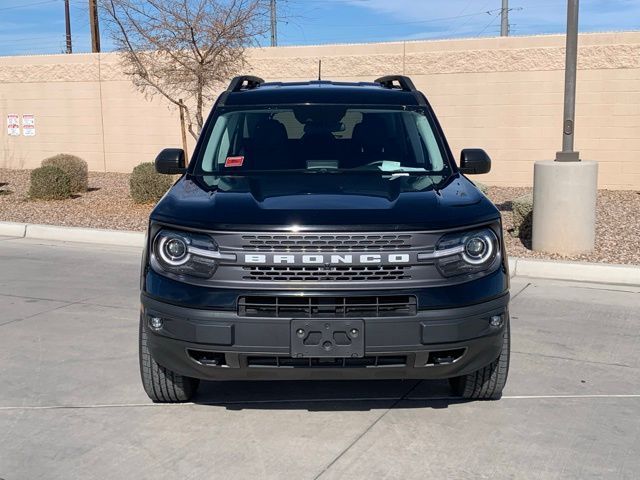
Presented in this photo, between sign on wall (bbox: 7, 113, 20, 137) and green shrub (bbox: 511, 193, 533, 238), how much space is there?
617 inches

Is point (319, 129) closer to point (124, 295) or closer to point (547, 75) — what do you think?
point (124, 295)

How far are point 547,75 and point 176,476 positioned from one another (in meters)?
13.1

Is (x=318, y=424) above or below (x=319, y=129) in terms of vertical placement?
below

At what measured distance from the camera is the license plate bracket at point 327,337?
3.82 m

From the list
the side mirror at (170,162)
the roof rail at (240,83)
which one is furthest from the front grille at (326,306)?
the roof rail at (240,83)

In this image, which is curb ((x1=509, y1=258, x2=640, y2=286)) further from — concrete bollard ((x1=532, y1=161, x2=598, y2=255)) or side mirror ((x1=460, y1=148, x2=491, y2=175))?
side mirror ((x1=460, y1=148, x2=491, y2=175))

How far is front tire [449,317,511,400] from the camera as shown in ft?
14.9

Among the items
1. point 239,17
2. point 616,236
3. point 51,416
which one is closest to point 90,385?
point 51,416

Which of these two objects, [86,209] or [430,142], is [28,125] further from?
[430,142]

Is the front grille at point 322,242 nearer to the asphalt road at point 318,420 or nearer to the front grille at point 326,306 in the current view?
the front grille at point 326,306

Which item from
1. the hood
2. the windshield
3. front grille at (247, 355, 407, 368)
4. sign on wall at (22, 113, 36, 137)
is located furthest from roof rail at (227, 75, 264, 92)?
sign on wall at (22, 113, 36, 137)

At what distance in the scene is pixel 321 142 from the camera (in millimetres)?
5332

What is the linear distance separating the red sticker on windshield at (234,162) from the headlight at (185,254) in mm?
1149

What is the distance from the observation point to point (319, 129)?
5406 millimetres
